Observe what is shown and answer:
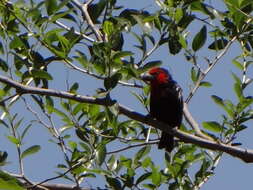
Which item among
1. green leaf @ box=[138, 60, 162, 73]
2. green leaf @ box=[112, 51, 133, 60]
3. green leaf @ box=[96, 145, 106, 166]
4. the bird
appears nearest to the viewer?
green leaf @ box=[112, 51, 133, 60]

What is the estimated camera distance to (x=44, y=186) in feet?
11.9

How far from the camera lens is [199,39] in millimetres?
3877

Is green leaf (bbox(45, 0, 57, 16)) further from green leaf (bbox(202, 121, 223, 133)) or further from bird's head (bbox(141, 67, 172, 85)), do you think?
bird's head (bbox(141, 67, 172, 85))

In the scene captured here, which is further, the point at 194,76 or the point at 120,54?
the point at 194,76

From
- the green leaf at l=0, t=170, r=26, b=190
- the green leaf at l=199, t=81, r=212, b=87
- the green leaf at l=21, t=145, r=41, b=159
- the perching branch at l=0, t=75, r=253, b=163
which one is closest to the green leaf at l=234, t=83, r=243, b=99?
the green leaf at l=199, t=81, r=212, b=87

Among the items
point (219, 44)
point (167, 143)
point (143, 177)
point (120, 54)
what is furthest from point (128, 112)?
point (167, 143)

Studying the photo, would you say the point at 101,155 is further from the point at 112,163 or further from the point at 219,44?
the point at 219,44

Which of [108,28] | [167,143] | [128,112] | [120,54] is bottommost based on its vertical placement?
[167,143]

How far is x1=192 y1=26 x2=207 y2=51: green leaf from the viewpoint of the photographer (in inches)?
152

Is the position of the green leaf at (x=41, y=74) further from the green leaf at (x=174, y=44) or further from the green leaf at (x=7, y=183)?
the green leaf at (x=174, y=44)

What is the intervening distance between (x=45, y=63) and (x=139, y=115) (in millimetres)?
656

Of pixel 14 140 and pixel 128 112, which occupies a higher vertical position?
pixel 128 112

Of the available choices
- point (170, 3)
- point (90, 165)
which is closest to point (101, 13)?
point (170, 3)

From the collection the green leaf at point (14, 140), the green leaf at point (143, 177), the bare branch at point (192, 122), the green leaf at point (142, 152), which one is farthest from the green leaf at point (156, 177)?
the green leaf at point (14, 140)
